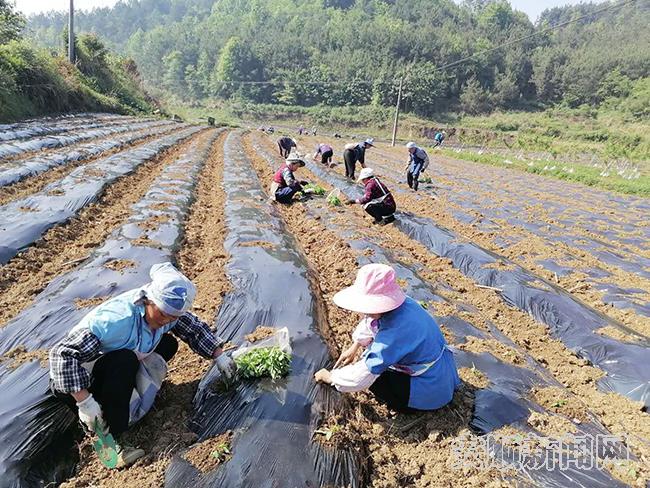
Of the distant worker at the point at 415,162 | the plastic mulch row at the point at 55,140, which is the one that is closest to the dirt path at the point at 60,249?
the plastic mulch row at the point at 55,140

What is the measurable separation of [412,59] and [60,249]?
9651 centimetres

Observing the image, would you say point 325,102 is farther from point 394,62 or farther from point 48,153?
point 48,153

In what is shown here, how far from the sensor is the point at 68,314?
12.6ft

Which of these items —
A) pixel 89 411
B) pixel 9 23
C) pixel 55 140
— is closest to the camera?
pixel 89 411

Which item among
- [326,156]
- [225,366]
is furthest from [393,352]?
[326,156]

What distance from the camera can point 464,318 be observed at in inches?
187

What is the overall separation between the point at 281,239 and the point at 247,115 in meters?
64.3

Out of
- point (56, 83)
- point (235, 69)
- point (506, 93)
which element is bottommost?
point (506, 93)

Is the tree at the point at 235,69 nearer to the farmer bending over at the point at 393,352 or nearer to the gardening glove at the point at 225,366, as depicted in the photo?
the gardening glove at the point at 225,366

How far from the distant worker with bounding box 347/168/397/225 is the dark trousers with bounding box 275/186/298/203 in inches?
70.6

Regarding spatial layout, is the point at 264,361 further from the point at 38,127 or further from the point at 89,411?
the point at 38,127

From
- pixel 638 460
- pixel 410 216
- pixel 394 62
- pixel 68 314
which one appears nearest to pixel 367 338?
pixel 638 460

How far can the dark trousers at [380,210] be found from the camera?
863 centimetres

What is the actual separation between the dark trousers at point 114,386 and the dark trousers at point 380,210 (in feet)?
21.4
